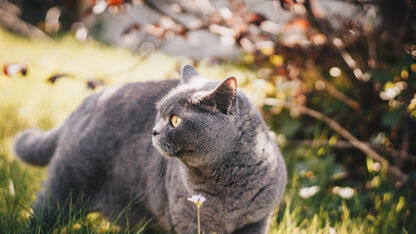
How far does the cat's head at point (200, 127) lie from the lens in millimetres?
Result: 1438

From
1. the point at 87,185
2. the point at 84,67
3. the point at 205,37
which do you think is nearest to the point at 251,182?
the point at 87,185

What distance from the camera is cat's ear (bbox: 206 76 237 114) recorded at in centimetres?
139

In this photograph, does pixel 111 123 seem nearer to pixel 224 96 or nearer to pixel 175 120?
pixel 175 120

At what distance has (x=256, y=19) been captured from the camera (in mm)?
2143

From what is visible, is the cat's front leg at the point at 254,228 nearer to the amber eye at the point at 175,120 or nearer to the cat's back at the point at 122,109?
the amber eye at the point at 175,120

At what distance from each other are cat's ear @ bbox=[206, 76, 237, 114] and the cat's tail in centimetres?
112

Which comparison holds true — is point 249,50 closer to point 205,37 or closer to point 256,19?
point 256,19

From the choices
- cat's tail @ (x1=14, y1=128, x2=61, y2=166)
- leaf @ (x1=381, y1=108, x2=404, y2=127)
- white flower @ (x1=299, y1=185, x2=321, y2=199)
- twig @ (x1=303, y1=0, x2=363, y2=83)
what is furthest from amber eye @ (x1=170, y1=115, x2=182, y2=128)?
leaf @ (x1=381, y1=108, x2=404, y2=127)

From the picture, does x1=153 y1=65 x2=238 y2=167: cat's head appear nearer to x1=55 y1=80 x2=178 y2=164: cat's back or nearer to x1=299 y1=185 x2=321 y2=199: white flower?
x1=55 y1=80 x2=178 y2=164: cat's back

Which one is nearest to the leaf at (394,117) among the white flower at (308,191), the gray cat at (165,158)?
the white flower at (308,191)

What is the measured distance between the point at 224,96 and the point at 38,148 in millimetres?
1266

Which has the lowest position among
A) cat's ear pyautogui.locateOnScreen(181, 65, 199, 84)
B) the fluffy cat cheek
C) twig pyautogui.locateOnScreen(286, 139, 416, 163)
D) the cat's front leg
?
twig pyautogui.locateOnScreen(286, 139, 416, 163)

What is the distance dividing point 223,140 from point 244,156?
0.13 metres

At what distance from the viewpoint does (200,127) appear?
56.6 inches
